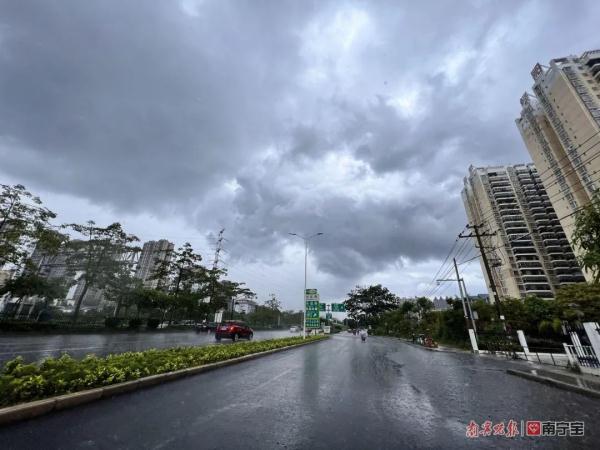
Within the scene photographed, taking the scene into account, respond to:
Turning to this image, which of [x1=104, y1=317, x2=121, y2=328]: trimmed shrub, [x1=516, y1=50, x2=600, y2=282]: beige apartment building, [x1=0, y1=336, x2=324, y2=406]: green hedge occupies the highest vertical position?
[x1=516, y1=50, x2=600, y2=282]: beige apartment building

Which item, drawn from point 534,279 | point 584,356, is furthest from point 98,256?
point 534,279

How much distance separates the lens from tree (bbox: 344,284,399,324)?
94.1 meters

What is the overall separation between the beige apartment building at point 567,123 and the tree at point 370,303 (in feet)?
172

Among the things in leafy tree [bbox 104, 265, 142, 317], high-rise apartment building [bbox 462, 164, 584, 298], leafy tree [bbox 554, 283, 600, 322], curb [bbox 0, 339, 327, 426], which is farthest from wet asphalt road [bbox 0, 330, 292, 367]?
high-rise apartment building [bbox 462, 164, 584, 298]

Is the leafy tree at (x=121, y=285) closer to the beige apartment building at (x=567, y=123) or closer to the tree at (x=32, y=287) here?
the tree at (x=32, y=287)

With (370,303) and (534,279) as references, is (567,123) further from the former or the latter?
(370,303)

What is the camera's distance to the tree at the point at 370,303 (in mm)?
94113

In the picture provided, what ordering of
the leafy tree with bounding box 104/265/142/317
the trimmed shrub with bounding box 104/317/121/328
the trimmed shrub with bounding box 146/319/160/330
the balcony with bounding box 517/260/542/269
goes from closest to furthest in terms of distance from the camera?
the trimmed shrub with bounding box 104/317/121/328
the leafy tree with bounding box 104/265/142/317
the trimmed shrub with bounding box 146/319/160/330
the balcony with bounding box 517/260/542/269

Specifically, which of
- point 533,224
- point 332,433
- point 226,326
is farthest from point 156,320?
point 533,224

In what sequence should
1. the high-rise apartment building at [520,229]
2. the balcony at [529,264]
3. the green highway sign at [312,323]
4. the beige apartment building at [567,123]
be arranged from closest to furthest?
the green highway sign at [312,323], the beige apartment building at [567,123], the high-rise apartment building at [520,229], the balcony at [529,264]

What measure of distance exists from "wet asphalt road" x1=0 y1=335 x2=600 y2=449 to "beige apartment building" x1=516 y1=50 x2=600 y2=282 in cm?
6921

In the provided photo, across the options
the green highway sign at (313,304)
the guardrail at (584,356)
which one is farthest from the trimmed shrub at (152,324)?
the guardrail at (584,356)

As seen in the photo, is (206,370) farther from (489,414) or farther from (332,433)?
(489,414)

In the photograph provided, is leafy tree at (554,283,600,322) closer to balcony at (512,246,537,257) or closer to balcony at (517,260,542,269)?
balcony at (517,260,542,269)
